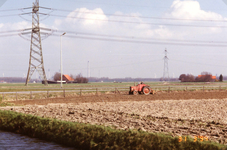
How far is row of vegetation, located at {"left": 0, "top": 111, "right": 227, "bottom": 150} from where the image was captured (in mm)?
9258

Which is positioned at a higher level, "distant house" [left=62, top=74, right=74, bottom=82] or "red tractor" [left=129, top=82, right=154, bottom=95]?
"distant house" [left=62, top=74, right=74, bottom=82]

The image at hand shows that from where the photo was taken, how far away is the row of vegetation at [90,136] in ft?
30.4

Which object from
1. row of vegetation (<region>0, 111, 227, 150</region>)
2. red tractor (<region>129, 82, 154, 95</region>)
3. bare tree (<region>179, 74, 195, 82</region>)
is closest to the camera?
row of vegetation (<region>0, 111, 227, 150</region>)

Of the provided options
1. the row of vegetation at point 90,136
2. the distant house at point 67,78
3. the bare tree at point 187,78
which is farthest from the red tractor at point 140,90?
the bare tree at point 187,78

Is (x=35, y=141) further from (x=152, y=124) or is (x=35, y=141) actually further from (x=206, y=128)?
(x=206, y=128)

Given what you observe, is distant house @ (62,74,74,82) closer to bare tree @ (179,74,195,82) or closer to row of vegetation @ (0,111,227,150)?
bare tree @ (179,74,195,82)

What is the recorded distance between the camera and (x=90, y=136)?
10.9 metres

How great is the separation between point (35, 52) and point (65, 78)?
72391mm

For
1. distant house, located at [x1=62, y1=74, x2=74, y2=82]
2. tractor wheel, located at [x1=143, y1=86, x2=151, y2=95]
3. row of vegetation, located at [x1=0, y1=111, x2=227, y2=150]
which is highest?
distant house, located at [x1=62, y1=74, x2=74, y2=82]

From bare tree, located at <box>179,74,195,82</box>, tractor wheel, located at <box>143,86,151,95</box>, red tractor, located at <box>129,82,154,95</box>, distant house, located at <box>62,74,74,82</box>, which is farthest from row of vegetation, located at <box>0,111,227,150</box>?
bare tree, located at <box>179,74,195,82</box>

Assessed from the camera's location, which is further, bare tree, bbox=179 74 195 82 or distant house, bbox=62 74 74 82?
bare tree, bbox=179 74 195 82

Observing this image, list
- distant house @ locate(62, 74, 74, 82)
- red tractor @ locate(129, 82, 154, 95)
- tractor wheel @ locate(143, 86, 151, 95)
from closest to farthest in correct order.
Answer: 1. red tractor @ locate(129, 82, 154, 95)
2. tractor wheel @ locate(143, 86, 151, 95)
3. distant house @ locate(62, 74, 74, 82)

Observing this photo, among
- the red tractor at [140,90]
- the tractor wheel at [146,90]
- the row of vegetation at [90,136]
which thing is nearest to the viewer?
the row of vegetation at [90,136]

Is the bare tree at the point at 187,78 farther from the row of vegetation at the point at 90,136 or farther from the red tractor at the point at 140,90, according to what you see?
the row of vegetation at the point at 90,136
